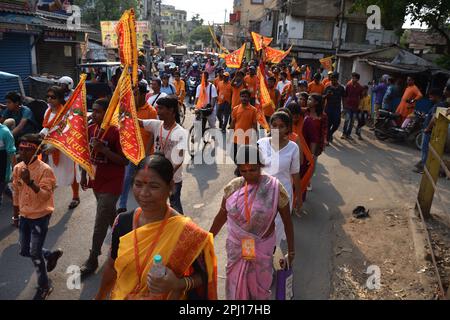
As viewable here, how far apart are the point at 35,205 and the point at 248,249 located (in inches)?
82.7

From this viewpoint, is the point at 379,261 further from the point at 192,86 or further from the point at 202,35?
the point at 202,35

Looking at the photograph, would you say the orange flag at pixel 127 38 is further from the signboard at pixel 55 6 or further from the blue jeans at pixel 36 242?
the signboard at pixel 55 6

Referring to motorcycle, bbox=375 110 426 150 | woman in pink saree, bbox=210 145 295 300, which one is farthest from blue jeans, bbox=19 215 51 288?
motorcycle, bbox=375 110 426 150

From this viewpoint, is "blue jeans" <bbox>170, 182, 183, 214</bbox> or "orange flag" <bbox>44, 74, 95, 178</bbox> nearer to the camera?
"orange flag" <bbox>44, 74, 95, 178</bbox>

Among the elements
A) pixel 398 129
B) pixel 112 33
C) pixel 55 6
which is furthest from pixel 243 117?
pixel 55 6

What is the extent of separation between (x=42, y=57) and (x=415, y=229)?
17.3 m

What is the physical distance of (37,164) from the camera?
3791 millimetres

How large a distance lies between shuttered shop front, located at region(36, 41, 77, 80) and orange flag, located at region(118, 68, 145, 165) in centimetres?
1554

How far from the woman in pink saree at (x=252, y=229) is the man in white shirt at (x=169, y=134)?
1738 millimetres

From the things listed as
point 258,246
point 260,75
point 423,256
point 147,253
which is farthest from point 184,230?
point 260,75

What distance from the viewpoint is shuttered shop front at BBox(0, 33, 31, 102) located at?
45.6 ft

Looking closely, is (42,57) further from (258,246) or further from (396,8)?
(258,246)

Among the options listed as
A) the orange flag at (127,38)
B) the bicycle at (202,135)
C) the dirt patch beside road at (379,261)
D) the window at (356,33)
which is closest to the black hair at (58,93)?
the orange flag at (127,38)

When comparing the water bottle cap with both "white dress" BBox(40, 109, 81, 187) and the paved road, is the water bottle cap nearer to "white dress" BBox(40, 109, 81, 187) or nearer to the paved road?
the paved road
